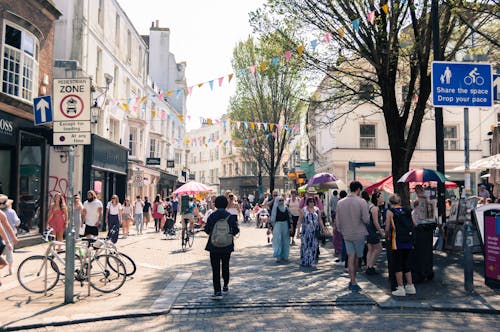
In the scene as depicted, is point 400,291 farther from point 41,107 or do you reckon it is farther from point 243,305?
point 41,107

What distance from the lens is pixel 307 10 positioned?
44.4 ft

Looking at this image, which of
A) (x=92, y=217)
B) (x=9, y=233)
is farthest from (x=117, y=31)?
(x=9, y=233)

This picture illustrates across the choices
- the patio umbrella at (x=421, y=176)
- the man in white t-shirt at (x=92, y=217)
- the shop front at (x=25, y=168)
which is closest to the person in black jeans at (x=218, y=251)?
the man in white t-shirt at (x=92, y=217)

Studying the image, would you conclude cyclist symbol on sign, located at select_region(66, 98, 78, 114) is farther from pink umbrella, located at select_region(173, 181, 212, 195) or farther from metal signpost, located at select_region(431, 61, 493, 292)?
pink umbrella, located at select_region(173, 181, 212, 195)

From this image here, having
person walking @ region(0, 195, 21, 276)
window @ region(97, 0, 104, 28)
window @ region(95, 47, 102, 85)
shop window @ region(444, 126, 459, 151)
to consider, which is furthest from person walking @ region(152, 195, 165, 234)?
shop window @ region(444, 126, 459, 151)

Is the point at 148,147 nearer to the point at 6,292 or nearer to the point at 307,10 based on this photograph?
the point at 307,10

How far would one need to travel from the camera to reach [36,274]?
25.5 ft

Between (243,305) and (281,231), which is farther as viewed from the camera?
(281,231)

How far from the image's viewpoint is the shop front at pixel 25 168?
1449 cm

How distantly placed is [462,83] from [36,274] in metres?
8.31

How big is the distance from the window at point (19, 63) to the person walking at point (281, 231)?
29.4 feet

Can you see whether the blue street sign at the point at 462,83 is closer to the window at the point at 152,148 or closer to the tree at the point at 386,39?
the tree at the point at 386,39

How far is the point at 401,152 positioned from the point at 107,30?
17526 millimetres

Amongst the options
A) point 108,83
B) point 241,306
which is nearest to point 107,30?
point 108,83
